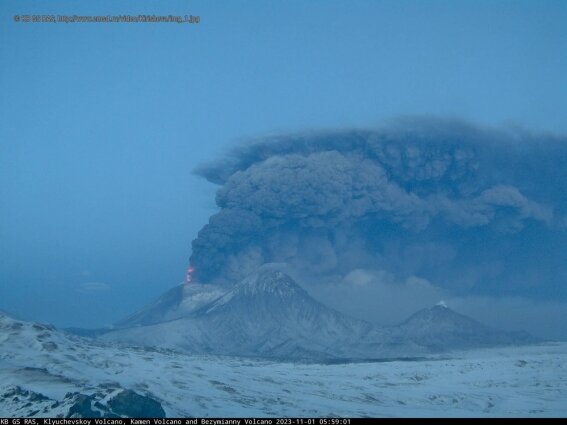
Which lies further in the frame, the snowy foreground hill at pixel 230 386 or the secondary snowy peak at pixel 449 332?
the secondary snowy peak at pixel 449 332

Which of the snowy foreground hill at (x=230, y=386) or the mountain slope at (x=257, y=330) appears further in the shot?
the mountain slope at (x=257, y=330)

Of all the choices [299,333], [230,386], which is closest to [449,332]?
[299,333]

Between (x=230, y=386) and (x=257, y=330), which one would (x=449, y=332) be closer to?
(x=257, y=330)

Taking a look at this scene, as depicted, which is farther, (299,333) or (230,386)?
(299,333)

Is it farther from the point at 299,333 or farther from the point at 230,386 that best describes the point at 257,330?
the point at 230,386

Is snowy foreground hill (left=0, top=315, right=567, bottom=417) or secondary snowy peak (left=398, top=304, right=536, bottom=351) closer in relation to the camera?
snowy foreground hill (left=0, top=315, right=567, bottom=417)

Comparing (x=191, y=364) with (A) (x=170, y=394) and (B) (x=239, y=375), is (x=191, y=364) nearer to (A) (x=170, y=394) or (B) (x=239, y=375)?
(B) (x=239, y=375)

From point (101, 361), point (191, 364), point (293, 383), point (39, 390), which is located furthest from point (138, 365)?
point (39, 390)

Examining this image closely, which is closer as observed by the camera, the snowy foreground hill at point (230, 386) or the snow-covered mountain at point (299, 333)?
the snowy foreground hill at point (230, 386)
